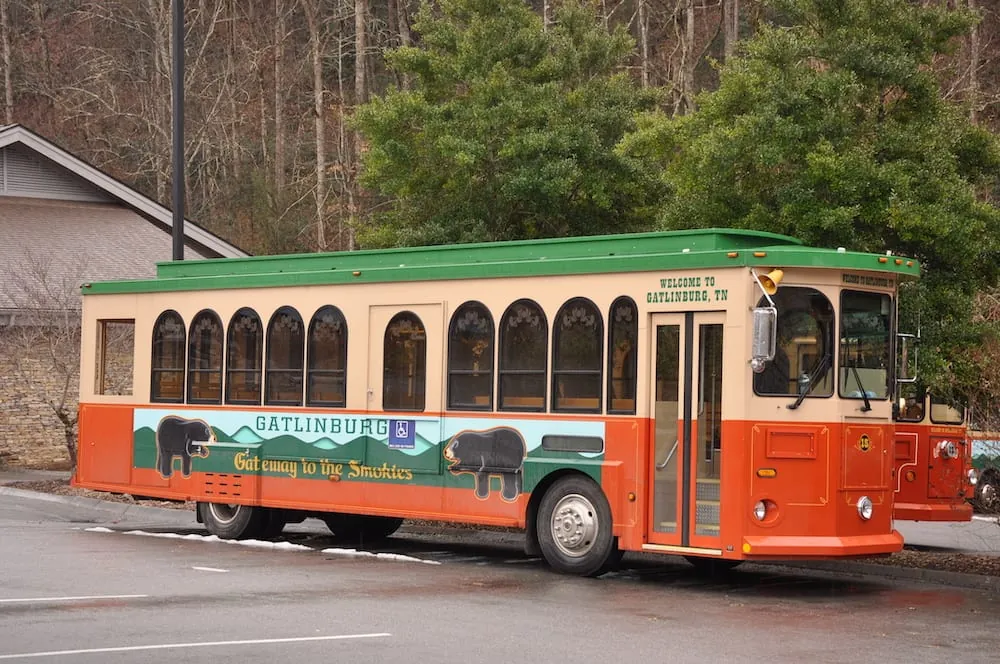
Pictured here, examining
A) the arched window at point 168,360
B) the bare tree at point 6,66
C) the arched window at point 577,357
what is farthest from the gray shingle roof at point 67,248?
the bare tree at point 6,66

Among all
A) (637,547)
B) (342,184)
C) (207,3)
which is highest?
(207,3)

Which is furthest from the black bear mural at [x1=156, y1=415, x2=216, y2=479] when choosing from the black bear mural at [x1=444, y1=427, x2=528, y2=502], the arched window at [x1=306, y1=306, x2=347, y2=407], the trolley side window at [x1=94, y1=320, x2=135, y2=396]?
the black bear mural at [x1=444, y1=427, x2=528, y2=502]

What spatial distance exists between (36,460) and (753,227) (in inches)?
699

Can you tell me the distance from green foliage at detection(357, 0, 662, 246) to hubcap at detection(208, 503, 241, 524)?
588 centimetres

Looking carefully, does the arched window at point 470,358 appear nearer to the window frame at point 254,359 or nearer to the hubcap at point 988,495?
the window frame at point 254,359

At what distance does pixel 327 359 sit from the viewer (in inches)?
679

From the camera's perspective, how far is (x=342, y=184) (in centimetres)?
4688

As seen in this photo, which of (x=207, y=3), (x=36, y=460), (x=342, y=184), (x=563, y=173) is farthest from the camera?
(x=207, y=3)

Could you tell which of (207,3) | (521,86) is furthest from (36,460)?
(207,3)

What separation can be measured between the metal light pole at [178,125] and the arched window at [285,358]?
4370mm

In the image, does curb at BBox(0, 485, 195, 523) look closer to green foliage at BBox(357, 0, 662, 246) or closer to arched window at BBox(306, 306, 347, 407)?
arched window at BBox(306, 306, 347, 407)

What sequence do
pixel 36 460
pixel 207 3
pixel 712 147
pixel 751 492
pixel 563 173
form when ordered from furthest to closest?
pixel 207 3
pixel 36 460
pixel 563 173
pixel 712 147
pixel 751 492

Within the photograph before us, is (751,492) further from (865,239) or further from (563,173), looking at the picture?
(563,173)

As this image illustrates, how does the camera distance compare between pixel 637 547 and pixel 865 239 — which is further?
pixel 865 239
